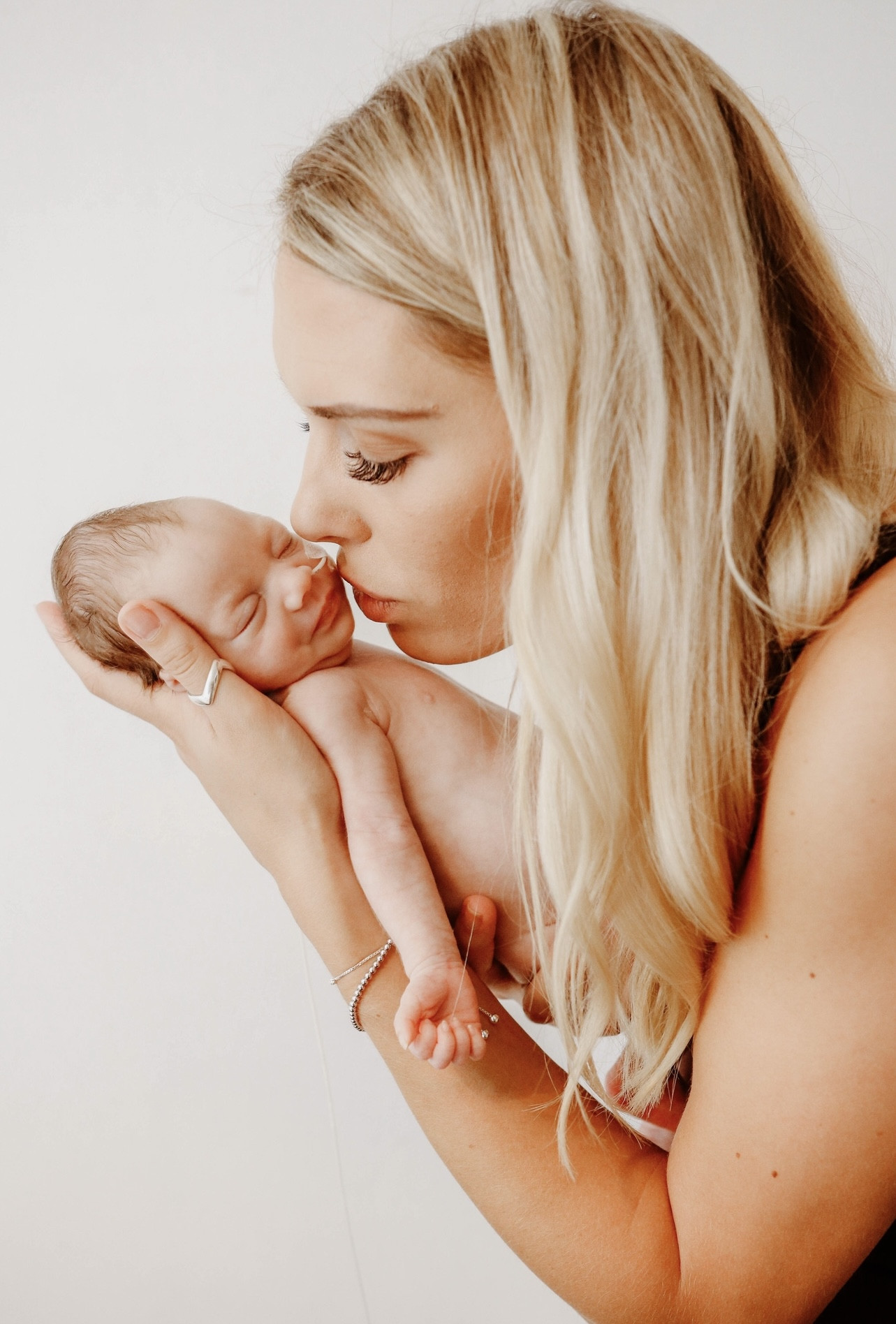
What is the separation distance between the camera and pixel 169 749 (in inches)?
84.4

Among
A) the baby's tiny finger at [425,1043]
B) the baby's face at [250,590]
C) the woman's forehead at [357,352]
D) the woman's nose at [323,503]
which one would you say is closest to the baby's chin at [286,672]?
the baby's face at [250,590]

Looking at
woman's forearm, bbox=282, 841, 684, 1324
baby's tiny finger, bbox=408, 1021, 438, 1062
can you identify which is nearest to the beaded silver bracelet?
woman's forearm, bbox=282, 841, 684, 1324

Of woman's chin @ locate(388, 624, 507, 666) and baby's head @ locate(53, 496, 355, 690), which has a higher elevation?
baby's head @ locate(53, 496, 355, 690)

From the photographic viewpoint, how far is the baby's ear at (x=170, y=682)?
141cm

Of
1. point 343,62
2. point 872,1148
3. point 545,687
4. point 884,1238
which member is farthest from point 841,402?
point 343,62

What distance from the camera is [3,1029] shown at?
2.18 meters

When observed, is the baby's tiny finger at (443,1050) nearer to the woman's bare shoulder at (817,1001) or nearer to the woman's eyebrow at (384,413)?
the woman's bare shoulder at (817,1001)

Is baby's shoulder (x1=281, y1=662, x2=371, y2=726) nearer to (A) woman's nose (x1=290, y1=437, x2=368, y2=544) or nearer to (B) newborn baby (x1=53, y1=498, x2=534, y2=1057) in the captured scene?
(B) newborn baby (x1=53, y1=498, x2=534, y2=1057)

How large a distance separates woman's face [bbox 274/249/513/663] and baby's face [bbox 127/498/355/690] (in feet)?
0.50

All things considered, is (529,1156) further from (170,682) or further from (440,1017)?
(170,682)

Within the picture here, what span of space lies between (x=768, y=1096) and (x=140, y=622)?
92cm

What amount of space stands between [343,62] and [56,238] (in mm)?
647

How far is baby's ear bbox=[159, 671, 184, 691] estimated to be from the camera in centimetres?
141

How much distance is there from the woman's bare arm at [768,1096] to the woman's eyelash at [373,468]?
1.62ft
